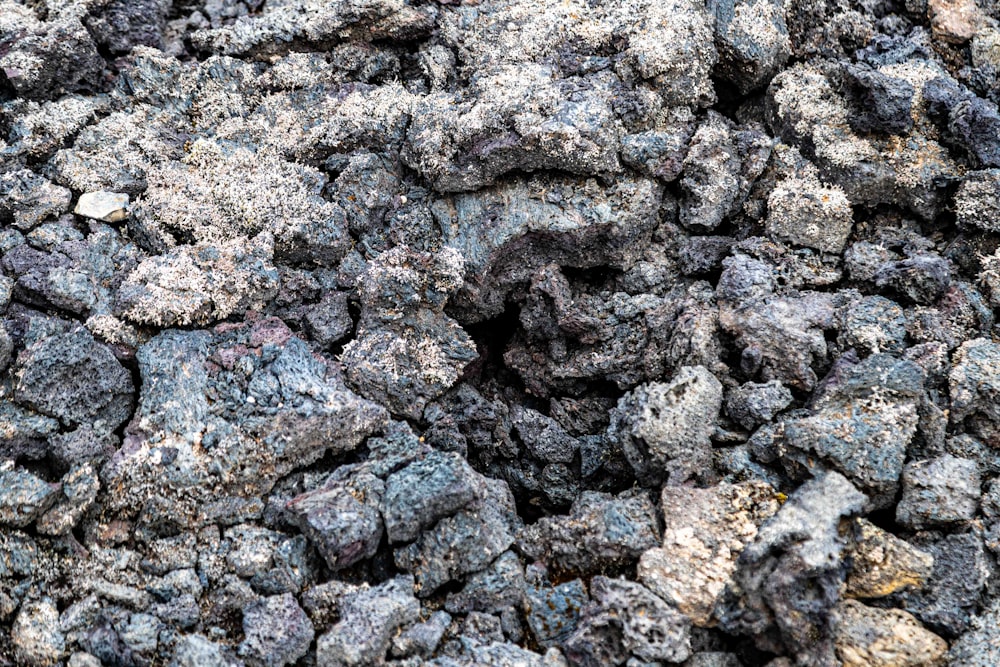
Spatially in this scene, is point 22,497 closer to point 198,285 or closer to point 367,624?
point 198,285

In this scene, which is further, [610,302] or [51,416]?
[610,302]

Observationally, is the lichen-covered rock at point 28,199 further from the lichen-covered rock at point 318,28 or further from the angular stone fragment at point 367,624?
the angular stone fragment at point 367,624

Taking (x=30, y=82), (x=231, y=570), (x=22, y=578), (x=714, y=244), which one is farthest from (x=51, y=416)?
(x=714, y=244)

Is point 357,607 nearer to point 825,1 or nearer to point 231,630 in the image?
point 231,630

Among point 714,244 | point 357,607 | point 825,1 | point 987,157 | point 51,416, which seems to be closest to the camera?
point 357,607

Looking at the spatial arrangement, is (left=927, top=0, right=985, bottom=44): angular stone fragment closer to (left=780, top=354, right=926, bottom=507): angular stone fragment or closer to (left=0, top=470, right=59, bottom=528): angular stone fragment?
(left=780, top=354, right=926, bottom=507): angular stone fragment

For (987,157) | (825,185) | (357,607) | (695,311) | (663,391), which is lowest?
(357,607)
